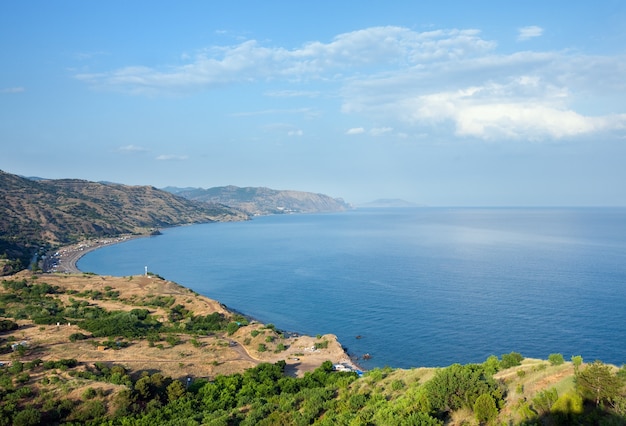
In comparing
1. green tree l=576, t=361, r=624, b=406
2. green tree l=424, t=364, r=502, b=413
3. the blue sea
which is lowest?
the blue sea

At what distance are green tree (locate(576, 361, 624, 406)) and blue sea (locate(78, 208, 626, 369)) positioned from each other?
36280mm

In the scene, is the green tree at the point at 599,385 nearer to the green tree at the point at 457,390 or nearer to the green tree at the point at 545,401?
the green tree at the point at 545,401

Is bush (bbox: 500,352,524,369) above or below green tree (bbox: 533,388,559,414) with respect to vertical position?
below

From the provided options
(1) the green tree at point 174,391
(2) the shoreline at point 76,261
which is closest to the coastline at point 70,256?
(2) the shoreline at point 76,261

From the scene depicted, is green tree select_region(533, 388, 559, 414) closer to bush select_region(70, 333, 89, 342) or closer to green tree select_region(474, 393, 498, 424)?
green tree select_region(474, 393, 498, 424)

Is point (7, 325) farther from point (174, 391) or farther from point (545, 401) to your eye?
point (545, 401)

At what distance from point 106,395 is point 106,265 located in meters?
118

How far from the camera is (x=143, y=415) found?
31.5 meters

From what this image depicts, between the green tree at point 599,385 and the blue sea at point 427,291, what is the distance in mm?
36280

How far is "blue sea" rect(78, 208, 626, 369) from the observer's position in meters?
60.8

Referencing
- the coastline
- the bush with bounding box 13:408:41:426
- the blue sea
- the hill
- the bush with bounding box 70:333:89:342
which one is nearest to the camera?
the hill

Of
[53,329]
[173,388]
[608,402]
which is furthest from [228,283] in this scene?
[608,402]

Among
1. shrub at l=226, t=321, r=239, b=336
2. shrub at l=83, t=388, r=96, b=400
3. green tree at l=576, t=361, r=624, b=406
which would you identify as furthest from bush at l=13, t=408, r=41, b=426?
green tree at l=576, t=361, r=624, b=406

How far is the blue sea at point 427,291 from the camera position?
60.8 metres
